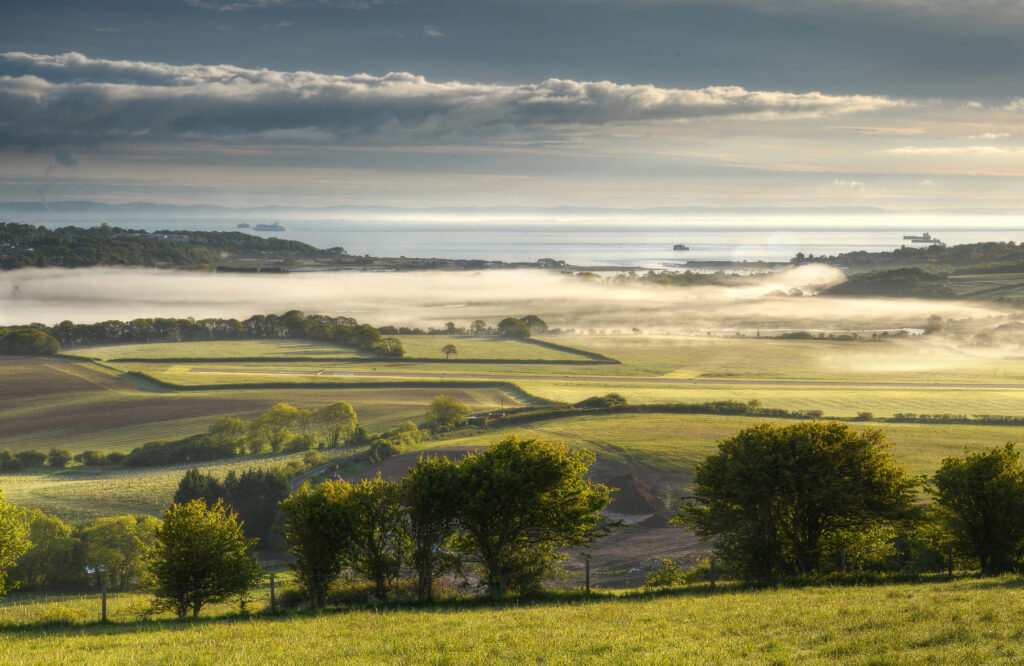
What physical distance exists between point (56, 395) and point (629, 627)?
394ft

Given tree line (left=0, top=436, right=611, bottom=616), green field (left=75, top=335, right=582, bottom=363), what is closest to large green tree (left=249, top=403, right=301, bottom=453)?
green field (left=75, top=335, right=582, bottom=363)

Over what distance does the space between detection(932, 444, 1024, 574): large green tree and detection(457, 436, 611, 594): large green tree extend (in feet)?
54.2

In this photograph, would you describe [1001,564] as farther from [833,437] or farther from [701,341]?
[701,341]

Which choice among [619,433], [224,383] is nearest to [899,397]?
[619,433]

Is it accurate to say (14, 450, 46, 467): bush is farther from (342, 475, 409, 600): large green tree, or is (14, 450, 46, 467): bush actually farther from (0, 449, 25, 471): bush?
(342, 475, 409, 600): large green tree

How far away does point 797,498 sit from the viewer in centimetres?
3659

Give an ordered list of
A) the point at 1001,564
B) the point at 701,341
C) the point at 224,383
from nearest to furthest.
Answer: the point at 1001,564, the point at 224,383, the point at 701,341

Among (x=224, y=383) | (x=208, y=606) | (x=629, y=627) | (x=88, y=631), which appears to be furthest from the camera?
(x=224, y=383)

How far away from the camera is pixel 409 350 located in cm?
16738

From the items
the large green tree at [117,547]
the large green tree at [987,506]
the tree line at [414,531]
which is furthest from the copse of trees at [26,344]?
the large green tree at [987,506]

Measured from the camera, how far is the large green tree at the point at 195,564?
33188mm

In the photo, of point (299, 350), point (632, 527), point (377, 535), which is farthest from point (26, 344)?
point (377, 535)

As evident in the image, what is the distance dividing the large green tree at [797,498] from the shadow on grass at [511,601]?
3.27m

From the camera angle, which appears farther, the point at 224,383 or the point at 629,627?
the point at 224,383
